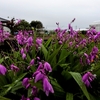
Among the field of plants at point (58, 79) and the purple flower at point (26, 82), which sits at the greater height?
the purple flower at point (26, 82)

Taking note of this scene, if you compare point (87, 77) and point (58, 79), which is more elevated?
point (87, 77)

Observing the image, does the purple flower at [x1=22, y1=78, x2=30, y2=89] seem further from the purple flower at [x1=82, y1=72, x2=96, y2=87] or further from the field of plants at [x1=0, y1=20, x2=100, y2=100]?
the purple flower at [x1=82, y1=72, x2=96, y2=87]

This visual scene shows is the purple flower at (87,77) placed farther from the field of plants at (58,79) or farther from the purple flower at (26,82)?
the purple flower at (26,82)

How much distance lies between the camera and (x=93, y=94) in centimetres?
184

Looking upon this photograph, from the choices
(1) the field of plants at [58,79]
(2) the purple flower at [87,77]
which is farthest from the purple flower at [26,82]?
(2) the purple flower at [87,77]

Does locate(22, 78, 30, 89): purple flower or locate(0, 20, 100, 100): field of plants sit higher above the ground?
locate(22, 78, 30, 89): purple flower

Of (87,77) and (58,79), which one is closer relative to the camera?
(87,77)

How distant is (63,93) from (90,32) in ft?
4.21

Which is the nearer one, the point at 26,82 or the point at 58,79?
the point at 26,82

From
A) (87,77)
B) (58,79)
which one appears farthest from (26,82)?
(58,79)

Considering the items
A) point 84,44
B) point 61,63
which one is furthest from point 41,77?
point 84,44

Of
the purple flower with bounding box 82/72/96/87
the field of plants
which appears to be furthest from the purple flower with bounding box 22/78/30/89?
the purple flower with bounding box 82/72/96/87

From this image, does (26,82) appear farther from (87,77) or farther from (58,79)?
(58,79)

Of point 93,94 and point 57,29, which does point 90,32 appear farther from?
point 93,94
